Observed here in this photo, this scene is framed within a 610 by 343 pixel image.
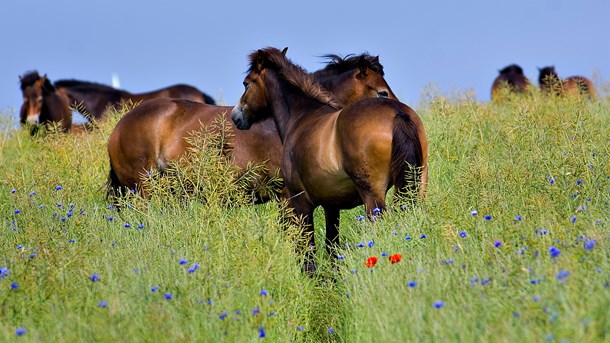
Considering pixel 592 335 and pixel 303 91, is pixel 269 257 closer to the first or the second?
pixel 592 335

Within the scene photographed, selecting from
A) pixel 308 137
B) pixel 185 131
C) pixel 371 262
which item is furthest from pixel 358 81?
pixel 371 262

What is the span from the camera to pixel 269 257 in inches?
188

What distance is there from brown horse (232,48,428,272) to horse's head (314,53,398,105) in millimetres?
400

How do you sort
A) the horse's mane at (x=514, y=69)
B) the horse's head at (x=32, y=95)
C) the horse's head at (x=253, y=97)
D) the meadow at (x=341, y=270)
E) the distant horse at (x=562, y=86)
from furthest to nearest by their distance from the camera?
the horse's mane at (x=514, y=69) < the horse's head at (x=32, y=95) < the distant horse at (x=562, y=86) < the horse's head at (x=253, y=97) < the meadow at (x=341, y=270)

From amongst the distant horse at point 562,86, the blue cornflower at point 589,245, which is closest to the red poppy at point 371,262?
the blue cornflower at point 589,245

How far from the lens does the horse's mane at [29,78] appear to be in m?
14.5

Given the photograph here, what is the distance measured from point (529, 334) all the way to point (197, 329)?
1588 mm

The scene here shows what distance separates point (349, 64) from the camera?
771cm

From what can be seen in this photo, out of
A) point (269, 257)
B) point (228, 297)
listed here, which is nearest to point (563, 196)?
point (269, 257)

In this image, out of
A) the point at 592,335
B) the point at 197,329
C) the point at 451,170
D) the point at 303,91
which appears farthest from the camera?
the point at 451,170

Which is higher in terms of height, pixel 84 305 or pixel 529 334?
pixel 529 334

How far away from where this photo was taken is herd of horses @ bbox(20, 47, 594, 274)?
5781 mm

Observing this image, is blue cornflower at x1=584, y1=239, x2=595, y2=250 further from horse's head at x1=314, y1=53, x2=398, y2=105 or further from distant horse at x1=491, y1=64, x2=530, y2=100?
distant horse at x1=491, y1=64, x2=530, y2=100

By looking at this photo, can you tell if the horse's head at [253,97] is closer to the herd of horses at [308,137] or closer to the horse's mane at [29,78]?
the herd of horses at [308,137]
